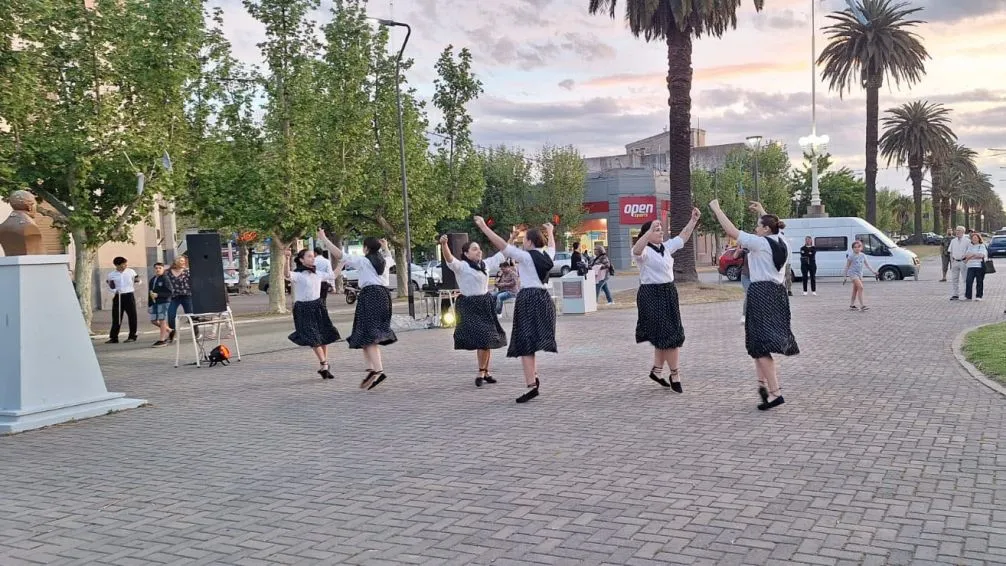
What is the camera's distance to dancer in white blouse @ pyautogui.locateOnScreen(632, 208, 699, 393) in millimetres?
9055

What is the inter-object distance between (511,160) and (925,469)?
4805 centimetres

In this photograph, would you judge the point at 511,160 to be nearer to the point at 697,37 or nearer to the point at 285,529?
the point at 697,37

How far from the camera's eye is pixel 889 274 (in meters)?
30.1

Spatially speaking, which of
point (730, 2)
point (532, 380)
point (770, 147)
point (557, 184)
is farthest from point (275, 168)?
point (770, 147)

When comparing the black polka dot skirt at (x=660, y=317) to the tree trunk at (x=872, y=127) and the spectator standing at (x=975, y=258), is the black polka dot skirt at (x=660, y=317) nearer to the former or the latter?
the spectator standing at (x=975, y=258)

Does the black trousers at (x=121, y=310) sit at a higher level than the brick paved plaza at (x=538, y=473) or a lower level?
higher

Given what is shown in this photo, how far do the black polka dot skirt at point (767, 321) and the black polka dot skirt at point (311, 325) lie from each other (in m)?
5.81

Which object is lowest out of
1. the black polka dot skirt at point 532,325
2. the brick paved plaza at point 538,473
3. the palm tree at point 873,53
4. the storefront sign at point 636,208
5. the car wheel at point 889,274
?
the brick paved plaza at point 538,473

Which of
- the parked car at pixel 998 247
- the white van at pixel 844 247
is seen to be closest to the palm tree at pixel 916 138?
the parked car at pixel 998 247

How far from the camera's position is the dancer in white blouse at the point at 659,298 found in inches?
356

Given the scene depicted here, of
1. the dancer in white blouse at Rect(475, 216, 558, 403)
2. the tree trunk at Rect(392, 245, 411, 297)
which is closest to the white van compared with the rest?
the tree trunk at Rect(392, 245, 411, 297)

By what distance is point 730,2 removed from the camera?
2534cm

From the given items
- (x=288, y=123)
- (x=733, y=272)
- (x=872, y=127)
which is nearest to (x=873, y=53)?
(x=872, y=127)

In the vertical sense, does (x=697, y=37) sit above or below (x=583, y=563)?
above
